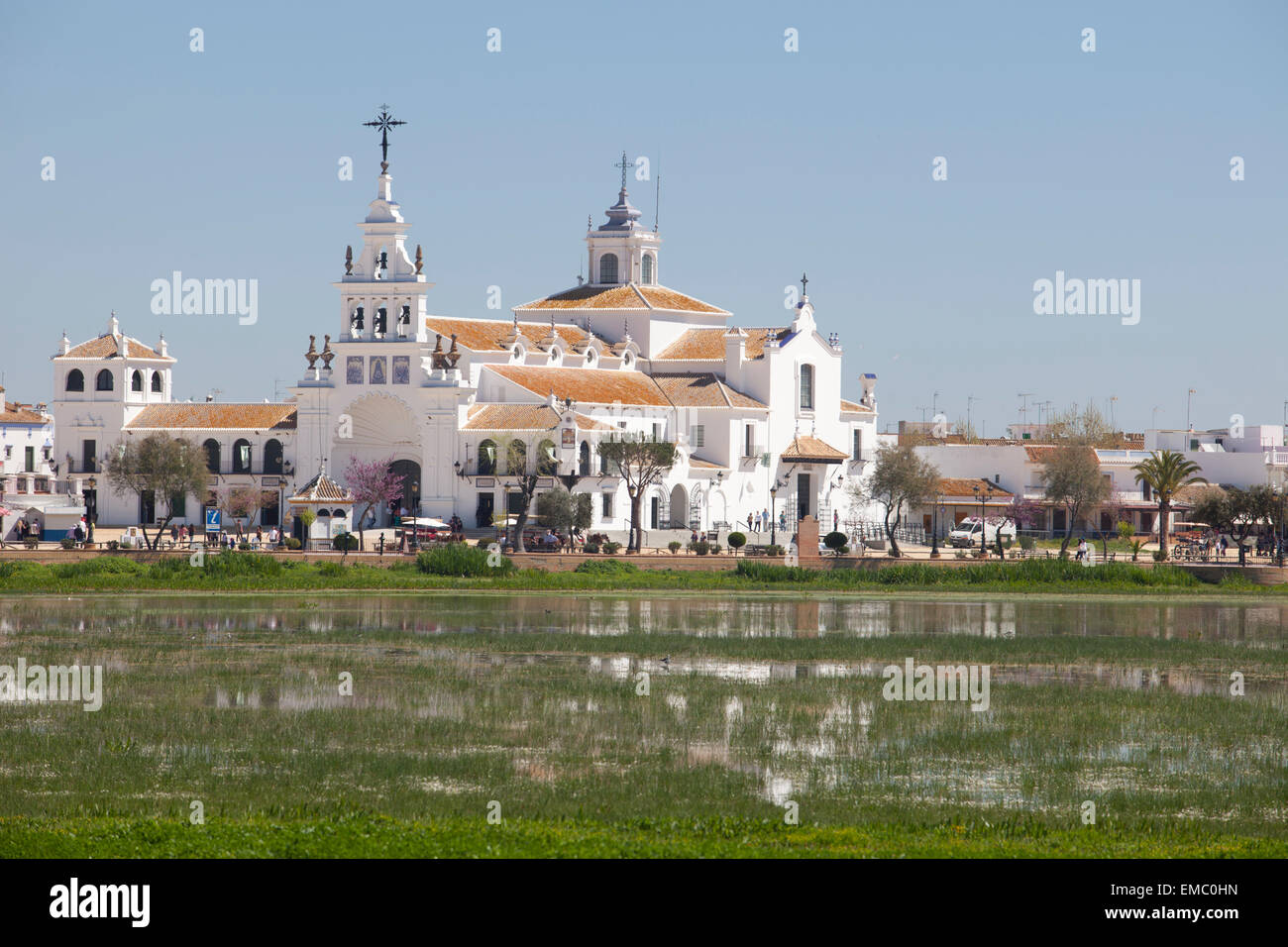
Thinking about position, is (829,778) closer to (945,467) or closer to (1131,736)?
(1131,736)

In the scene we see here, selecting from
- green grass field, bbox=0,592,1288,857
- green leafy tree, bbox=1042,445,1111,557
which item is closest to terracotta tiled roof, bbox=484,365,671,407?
green leafy tree, bbox=1042,445,1111,557

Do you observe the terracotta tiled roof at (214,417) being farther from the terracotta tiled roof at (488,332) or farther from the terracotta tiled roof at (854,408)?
the terracotta tiled roof at (854,408)

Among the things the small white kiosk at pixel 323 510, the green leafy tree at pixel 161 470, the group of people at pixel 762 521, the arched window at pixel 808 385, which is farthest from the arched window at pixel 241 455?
the arched window at pixel 808 385

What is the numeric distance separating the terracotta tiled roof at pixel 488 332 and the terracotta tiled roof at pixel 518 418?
14.1ft

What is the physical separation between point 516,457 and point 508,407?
5112mm

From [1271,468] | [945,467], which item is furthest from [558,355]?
[1271,468]

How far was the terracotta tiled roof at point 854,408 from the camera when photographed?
86.7 metres

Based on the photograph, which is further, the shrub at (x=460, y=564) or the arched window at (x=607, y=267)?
the arched window at (x=607, y=267)

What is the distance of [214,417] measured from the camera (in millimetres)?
80875

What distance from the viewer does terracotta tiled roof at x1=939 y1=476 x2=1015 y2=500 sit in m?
88.9

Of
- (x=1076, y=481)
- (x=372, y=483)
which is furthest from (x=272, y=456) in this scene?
(x=1076, y=481)

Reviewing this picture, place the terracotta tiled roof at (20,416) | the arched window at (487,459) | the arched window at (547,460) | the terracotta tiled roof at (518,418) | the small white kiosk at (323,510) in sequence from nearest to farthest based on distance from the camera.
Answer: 1. the small white kiosk at (323,510)
2. the arched window at (547,460)
3. the terracotta tiled roof at (518,418)
4. the arched window at (487,459)
5. the terracotta tiled roof at (20,416)

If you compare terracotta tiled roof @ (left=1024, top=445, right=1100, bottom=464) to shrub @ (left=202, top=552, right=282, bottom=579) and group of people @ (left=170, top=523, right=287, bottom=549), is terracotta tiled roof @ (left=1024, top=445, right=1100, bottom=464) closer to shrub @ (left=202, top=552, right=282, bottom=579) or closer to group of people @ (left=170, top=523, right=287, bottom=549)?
group of people @ (left=170, top=523, right=287, bottom=549)

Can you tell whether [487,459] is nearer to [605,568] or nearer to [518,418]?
[518,418]
